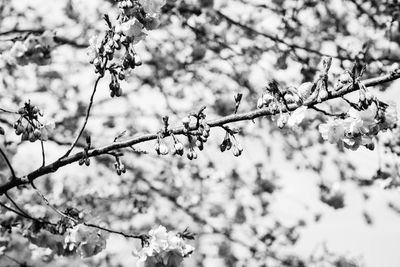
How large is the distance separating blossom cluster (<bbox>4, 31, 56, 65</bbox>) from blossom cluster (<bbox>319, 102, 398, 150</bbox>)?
91.1 inches

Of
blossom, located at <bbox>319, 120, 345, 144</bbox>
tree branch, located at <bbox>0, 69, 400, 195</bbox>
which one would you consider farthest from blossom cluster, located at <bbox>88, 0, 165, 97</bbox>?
blossom, located at <bbox>319, 120, 345, 144</bbox>

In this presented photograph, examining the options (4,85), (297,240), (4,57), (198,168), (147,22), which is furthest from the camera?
(297,240)

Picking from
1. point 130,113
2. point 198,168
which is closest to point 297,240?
point 198,168

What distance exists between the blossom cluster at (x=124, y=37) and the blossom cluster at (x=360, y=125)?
92cm

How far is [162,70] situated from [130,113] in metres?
0.90

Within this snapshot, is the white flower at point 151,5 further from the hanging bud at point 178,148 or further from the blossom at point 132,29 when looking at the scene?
the hanging bud at point 178,148

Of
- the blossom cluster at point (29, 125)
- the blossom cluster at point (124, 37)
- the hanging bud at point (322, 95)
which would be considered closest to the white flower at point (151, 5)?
the blossom cluster at point (124, 37)

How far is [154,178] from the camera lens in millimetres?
5938

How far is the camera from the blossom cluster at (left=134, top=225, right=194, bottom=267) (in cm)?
225

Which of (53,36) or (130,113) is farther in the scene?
(130,113)

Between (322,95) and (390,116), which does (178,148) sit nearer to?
(322,95)

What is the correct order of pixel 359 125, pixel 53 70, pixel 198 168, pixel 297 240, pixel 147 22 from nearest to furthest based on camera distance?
pixel 359 125
pixel 147 22
pixel 198 168
pixel 53 70
pixel 297 240

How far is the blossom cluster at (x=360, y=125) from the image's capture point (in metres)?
1.78

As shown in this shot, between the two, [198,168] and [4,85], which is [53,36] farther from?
[198,168]
